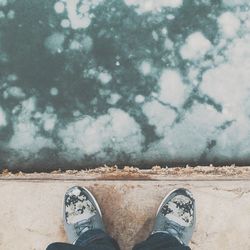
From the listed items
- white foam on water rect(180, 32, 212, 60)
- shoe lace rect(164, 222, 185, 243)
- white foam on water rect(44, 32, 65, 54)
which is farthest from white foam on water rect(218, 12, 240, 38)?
shoe lace rect(164, 222, 185, 243)

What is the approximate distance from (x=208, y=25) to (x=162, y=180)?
55 cm

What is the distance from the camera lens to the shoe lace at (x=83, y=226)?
150cm

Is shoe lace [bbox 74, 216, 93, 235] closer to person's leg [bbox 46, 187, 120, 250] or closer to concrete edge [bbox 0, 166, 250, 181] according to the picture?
person's leg [bbox 46, 187, 120, 250]

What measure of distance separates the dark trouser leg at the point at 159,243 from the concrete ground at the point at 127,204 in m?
0.09

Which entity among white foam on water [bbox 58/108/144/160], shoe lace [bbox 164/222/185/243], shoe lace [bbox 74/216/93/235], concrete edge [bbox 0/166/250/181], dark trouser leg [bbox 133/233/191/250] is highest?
white foam on water [bbox 58/108/144/160]

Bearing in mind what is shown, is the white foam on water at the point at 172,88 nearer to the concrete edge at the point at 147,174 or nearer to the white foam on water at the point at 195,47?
the white foam on water at the point at 195,47

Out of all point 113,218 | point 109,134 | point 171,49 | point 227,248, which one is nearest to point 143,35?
point 171,49

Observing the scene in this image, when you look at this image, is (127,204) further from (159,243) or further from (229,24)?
(229,24)

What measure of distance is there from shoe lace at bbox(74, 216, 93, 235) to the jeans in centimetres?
3

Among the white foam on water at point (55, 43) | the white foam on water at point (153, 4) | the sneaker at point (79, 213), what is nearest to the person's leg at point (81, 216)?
the sneaker at point (79, 213)

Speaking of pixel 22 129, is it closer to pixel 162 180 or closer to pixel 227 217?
pixel 162 180

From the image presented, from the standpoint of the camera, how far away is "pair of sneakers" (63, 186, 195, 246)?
1483mm

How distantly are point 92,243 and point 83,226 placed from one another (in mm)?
101

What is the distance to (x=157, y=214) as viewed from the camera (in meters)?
1.50
